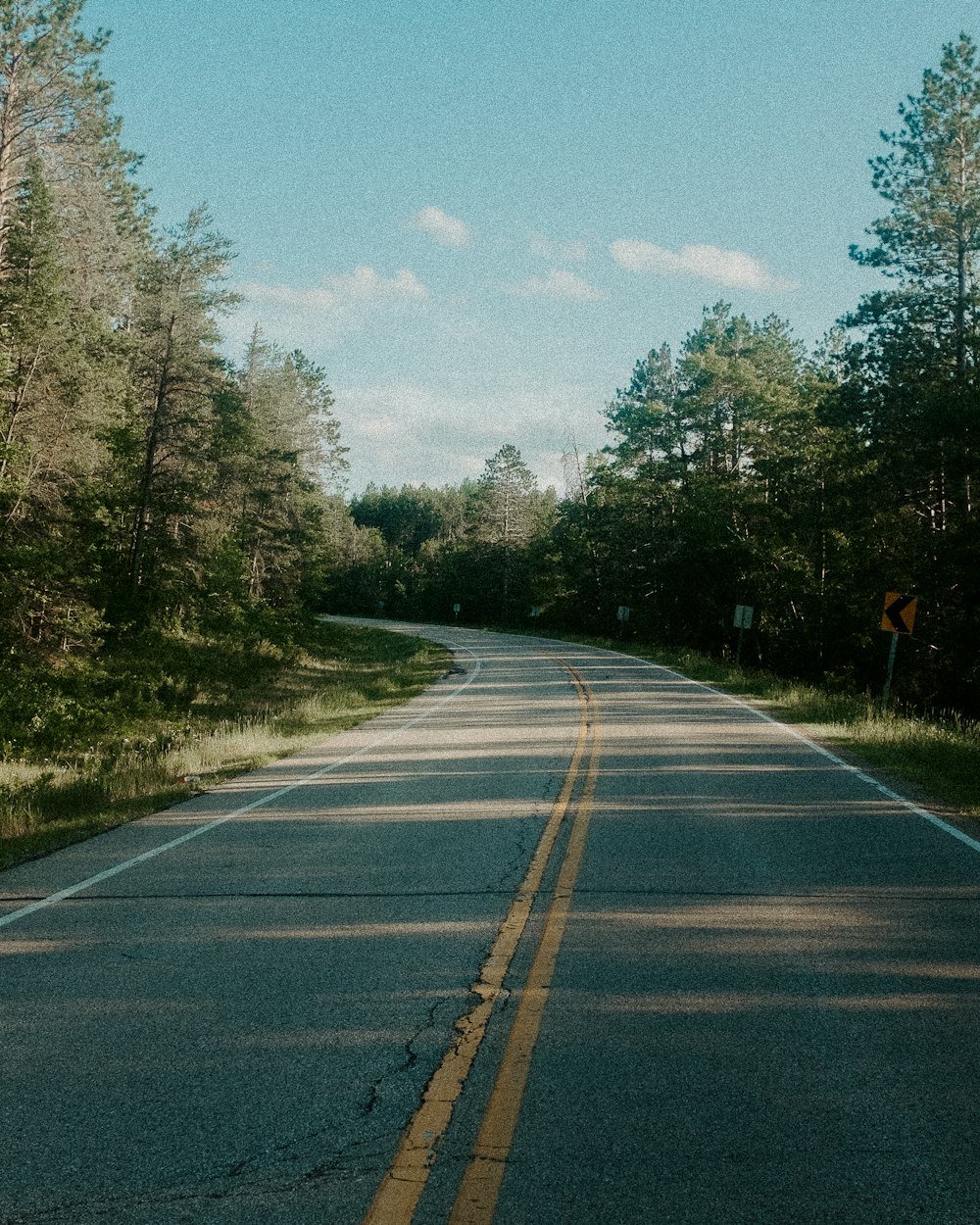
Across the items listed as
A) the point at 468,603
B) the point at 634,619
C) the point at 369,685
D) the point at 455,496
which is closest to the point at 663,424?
the point at 634,619

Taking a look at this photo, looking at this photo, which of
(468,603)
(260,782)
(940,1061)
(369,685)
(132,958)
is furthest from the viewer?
(468,603)

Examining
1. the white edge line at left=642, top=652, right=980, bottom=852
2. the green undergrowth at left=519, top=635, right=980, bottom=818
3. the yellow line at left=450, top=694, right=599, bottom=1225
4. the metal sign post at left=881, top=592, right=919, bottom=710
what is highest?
the metal sign post at left=881, top=592, right=919, bottom=710

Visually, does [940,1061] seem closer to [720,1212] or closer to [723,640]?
[720,1212]

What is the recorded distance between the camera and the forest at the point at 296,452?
24.0 meters

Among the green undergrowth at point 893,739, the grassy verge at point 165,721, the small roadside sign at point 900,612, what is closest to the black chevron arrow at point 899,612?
the small roadside sign at point 900,612

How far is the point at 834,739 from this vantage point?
635 inches

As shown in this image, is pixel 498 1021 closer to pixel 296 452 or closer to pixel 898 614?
pixel 898 614

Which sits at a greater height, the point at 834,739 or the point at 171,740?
the point at 834,739

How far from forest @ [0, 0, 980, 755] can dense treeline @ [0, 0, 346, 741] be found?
3.9 inches

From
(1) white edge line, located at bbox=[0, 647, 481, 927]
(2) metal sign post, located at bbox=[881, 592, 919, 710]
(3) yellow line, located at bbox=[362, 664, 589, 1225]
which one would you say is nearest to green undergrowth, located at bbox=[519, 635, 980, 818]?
(2) metal sign post, located at bbox=[881, 592, 919, 710]

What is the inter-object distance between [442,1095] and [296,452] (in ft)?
143

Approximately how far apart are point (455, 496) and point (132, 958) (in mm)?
138020

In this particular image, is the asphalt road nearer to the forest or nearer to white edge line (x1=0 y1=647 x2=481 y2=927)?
white edge line (x1=0 y1=647 x2=481 y2=927)

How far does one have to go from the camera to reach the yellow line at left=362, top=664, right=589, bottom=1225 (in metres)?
3.29
